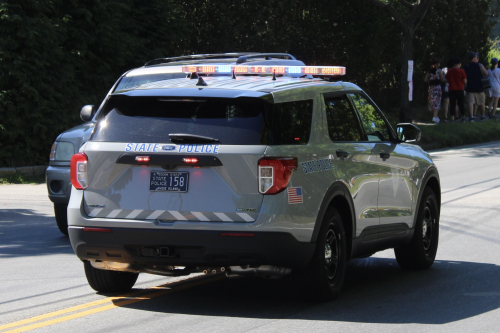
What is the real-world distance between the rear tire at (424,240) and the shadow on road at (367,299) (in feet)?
0.47

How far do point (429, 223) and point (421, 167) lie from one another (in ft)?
2.19

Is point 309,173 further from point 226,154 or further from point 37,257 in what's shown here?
point 37,257

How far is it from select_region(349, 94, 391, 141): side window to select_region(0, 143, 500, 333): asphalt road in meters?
1.35

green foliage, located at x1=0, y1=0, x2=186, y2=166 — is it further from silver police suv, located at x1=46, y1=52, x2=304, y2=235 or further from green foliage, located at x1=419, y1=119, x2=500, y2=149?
green foliage, located at x1=419, y1=119, x2=500, y2=149

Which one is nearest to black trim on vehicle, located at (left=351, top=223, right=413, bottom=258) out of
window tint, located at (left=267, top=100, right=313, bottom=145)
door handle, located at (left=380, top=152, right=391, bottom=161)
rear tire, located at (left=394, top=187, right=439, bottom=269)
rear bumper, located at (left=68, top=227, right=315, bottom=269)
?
rear tire, located at (left=394, top=187, right=439, bottom=269)

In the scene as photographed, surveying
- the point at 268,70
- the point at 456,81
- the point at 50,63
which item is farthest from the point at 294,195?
the point at 456,81

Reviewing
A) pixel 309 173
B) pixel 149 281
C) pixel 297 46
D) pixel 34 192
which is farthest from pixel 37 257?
pixel 297 46

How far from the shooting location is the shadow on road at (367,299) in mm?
6195

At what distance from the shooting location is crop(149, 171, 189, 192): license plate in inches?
234

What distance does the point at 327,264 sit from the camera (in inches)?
257

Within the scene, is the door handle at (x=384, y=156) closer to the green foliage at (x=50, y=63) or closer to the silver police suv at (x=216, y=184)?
the silver police suv at (x=216, y=184)

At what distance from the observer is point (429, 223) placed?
27.9 feet

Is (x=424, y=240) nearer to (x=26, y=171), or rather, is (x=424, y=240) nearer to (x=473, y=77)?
(x=26, y=171)

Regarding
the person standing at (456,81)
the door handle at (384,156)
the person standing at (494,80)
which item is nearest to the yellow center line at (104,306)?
the door handle at (384,156)
